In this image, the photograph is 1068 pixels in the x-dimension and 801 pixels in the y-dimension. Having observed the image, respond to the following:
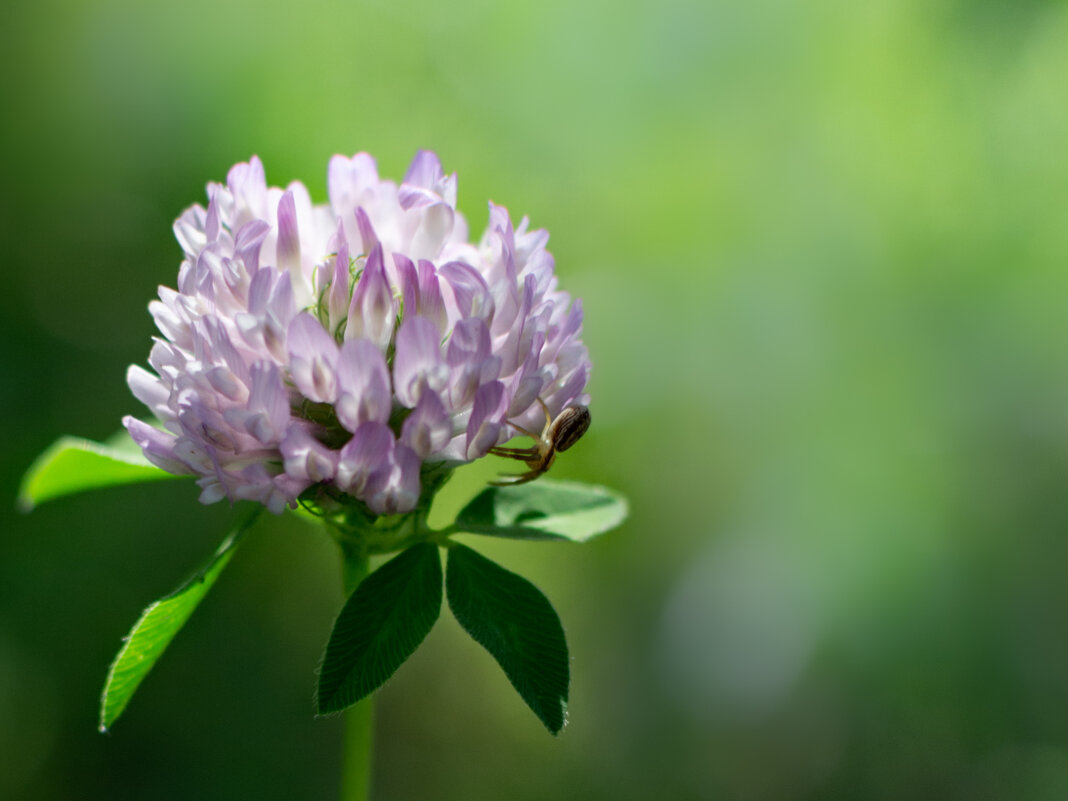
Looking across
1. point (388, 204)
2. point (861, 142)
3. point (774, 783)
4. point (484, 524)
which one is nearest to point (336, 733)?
point (774, 783)

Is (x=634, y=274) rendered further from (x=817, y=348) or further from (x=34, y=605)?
(x=34, y=605)

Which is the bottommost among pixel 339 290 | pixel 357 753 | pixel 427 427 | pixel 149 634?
pixel 357 753

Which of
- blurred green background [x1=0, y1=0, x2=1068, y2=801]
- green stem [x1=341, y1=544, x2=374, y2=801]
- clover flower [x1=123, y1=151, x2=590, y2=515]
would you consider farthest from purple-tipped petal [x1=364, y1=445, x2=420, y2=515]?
blurred green background [x1=0, y1=0, x2=1068, y2=801]

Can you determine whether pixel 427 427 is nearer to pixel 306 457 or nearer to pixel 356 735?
pixel 306 457

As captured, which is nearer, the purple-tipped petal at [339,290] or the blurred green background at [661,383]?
the purple-tipped petal at [339,290]

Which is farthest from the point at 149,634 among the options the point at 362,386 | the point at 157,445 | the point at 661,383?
the point at 661,383

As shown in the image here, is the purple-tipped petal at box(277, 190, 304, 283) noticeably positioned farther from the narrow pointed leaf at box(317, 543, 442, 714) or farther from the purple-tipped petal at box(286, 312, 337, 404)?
the narrow pointed leaf at box(317, 543, 442, 714)

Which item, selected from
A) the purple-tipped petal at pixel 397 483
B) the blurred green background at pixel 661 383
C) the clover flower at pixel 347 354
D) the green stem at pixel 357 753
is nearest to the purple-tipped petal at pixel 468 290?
the clover flower at pixel 347 354

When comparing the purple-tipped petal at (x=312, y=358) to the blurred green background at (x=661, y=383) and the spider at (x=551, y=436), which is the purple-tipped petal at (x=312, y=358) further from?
the blurred green background at (x=661, y=383)
